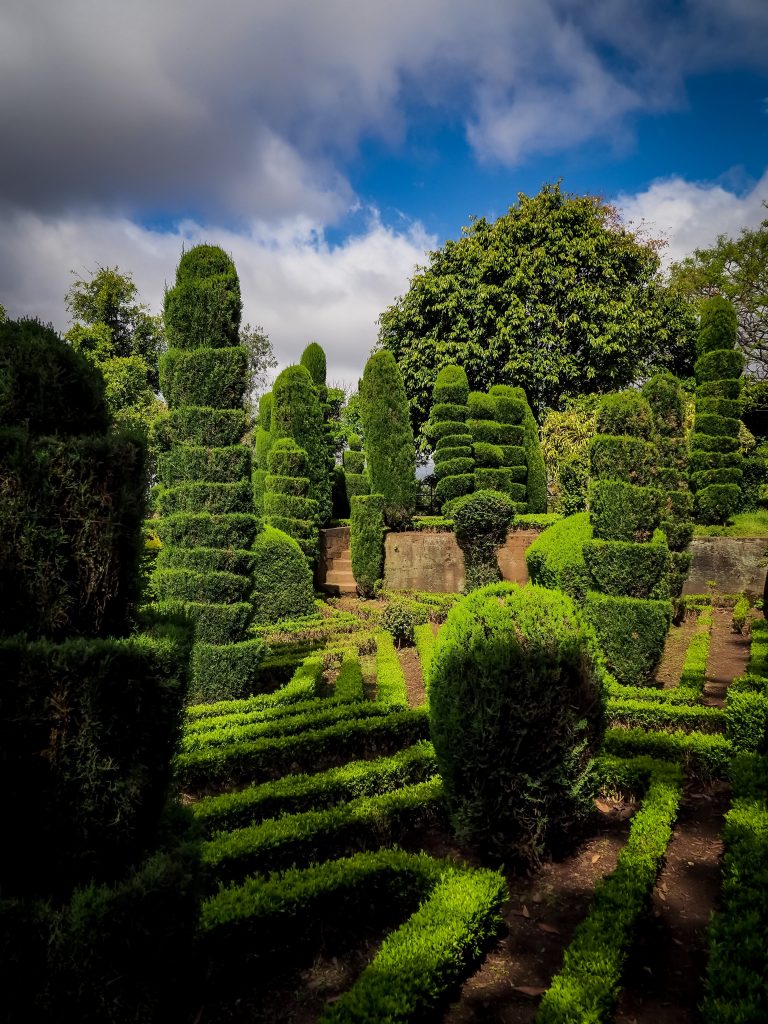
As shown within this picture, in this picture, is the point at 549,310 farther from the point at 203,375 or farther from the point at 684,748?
the point at 684,748

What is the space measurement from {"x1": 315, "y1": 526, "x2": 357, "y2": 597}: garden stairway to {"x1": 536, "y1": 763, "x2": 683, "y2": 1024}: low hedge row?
1298cm

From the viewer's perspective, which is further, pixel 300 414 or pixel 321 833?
pixel 300 414

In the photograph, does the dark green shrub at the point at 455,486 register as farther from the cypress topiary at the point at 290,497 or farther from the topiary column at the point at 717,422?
the topiary column at the point at 717,422

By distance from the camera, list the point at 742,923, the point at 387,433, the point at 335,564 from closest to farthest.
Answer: the point at 742,923 < the point at 335,564 < the point at 387,433

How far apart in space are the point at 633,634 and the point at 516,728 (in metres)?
4.44

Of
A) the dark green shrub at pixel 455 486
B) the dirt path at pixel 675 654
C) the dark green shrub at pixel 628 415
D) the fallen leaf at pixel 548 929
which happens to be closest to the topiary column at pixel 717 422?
the dirt path at pixel 675 654

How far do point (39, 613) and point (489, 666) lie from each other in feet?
8.49

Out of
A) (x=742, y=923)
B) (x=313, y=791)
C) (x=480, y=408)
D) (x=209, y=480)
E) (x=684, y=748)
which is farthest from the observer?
(x=480, y=408)

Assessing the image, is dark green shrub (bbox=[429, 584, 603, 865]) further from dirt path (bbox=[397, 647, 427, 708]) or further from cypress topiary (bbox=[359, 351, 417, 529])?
cypress topiary (bbox=[359, 351, 417, 529])

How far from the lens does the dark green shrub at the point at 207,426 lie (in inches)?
311

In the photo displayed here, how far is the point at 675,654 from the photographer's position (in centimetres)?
961

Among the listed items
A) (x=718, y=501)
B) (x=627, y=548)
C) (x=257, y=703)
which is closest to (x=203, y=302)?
(x=257, y=703)

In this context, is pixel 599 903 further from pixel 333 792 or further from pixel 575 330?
pixel 575 330

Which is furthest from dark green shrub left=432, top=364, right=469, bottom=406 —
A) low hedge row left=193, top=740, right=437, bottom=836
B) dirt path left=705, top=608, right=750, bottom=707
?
low hedge row left=193, top=740, right=437, bottom=836
